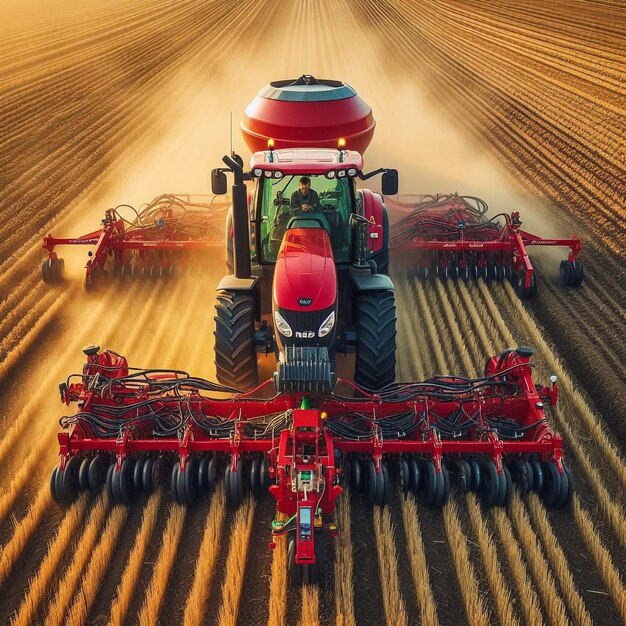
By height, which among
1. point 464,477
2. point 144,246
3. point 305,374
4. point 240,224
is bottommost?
point 464,477

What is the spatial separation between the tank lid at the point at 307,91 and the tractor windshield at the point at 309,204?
3750 mm

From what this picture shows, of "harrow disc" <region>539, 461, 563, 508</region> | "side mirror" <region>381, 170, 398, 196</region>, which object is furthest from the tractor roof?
"harrow disc" <region>539, 461, 563, 508</region>

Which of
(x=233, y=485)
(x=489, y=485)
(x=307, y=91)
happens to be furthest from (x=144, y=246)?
(x=489, y=485)

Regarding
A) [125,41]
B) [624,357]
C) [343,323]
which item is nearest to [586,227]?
[624,357]

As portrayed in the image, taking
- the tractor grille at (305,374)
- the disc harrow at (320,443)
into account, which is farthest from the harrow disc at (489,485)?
the tractor grille at (305,374)

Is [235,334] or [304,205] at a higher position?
[304,205]

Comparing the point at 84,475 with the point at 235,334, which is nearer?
the point at 84,475

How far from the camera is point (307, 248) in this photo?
5.73m

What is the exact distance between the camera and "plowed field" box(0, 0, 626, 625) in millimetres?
4613

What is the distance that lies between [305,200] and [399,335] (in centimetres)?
250

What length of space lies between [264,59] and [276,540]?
21.9 meters

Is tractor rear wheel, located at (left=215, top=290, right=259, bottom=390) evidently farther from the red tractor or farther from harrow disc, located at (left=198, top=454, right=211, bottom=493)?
harrow disc, located at (left=198, top=454, right=211, bottom=493)

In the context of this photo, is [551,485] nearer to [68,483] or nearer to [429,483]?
[429,483]

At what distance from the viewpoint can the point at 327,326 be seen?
5410 millimetres
